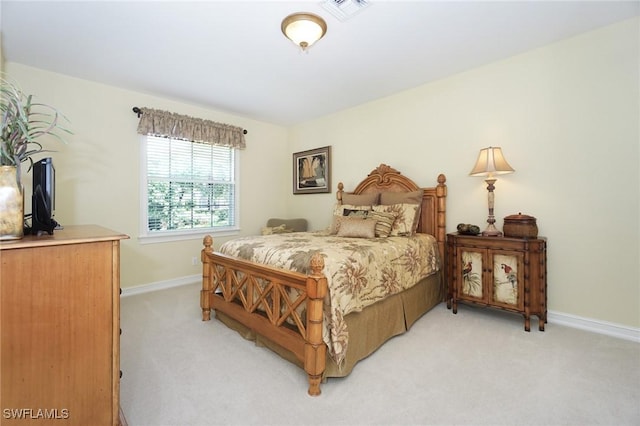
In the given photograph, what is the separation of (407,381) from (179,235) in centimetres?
338

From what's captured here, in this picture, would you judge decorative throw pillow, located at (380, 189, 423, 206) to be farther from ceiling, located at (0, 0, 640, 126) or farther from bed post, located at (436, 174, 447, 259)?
ceiling, located at (0, 0, 640, 126)

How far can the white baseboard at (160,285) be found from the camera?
3.45 m

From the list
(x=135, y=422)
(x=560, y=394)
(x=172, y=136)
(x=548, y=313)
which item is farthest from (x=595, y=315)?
(x=172, y=136)

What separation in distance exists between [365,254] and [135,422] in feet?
5.35

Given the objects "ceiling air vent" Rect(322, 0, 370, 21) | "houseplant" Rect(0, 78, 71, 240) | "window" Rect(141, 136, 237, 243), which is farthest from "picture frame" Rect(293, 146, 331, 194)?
"houseplant" Rect(0, 78, 71, 240)

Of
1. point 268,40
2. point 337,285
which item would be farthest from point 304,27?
point 337,285

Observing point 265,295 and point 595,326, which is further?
point 595,326

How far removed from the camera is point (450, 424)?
4.67 feet

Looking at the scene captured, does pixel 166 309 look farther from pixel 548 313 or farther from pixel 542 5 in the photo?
pixel 542 5

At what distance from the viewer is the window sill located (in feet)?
12.0

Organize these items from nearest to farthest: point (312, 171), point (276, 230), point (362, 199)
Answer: point (362, 199)
point (276, 230)
point (312, 171)

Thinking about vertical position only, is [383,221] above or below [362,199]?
below

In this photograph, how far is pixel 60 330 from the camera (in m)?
1.12

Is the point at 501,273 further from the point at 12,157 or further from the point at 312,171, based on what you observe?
the point at 12,157
